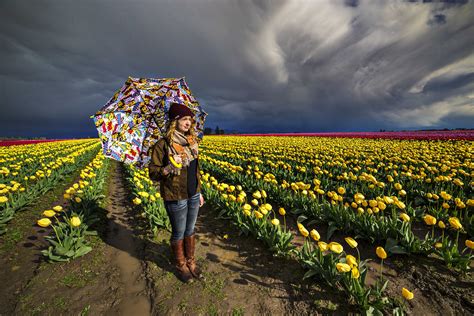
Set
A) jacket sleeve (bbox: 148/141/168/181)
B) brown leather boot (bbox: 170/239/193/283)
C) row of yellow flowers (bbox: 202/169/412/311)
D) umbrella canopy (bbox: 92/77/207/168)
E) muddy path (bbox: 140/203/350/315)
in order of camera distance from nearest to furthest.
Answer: row of yellow flowers (bbox: 202/169/412/311)
muddy path (bbox: 140/203/350/315)
jacket sleeve (bbox: 148/141/168/181)
brown leather boot (bbox: 170/239/193/283)
umbrella canopy (bbox: 92/77/207/168)

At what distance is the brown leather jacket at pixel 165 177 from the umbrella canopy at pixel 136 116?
2.64 feet

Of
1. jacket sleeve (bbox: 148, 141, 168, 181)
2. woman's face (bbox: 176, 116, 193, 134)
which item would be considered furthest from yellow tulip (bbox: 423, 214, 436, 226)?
jacket sleeve (bbox: 148, 141, 168, 181)

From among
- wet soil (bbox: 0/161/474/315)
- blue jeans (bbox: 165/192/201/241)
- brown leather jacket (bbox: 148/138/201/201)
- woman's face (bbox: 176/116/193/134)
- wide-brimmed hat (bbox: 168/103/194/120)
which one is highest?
wide-brimmed hat (bbox: 168/103/194/120)

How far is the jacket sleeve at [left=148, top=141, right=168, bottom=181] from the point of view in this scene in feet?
8.48

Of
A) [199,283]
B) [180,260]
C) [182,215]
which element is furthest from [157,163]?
[199,283]

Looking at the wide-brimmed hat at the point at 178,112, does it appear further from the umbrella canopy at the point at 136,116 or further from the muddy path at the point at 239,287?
the muddy path at the point at 239,287

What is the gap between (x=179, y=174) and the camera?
8.59ft

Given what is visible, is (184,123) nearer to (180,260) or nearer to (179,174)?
(179,174)

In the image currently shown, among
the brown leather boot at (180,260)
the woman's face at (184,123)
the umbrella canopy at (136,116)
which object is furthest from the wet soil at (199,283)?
the woman's face at (184,123)

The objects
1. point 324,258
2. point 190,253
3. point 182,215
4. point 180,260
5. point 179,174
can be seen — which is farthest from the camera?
point 190,253

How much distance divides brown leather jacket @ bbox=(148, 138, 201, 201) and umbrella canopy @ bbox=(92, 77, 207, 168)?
0.80 metres

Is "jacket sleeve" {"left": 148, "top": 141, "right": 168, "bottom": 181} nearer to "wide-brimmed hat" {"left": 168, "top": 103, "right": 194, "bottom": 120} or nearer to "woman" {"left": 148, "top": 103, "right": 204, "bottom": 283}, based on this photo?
"woman" {"left": 148, "top": 103, "right": 204, "bottom": 283}

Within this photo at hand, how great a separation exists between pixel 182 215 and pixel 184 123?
4.28 ft

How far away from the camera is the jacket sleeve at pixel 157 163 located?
259cm
